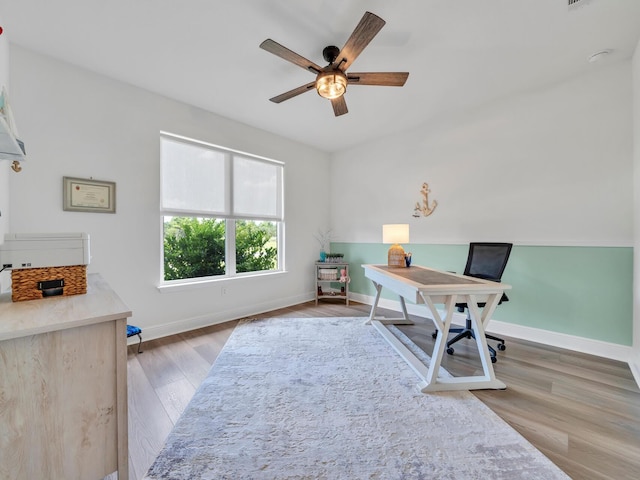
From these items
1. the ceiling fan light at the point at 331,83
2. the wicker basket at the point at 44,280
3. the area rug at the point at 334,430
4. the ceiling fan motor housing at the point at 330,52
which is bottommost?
the area rug at the point at 334,430

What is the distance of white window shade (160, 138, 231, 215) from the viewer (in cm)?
306

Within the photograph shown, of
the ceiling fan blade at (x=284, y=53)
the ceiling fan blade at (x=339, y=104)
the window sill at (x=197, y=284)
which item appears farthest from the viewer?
the window sill at (x=197, y=284)

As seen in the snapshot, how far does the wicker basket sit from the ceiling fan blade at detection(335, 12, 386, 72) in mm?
2104

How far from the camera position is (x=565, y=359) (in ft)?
7.86

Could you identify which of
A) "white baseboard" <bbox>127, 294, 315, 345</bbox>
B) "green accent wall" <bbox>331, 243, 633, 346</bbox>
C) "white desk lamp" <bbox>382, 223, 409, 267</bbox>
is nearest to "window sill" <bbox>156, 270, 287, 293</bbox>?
"white baseboard" <bbox>127, 294, 315, 345</bbox>

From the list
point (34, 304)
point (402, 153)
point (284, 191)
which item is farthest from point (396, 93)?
point (34, 304)

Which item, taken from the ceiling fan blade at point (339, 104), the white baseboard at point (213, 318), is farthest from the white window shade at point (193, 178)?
the ceiling fan blade at point (339, 104)

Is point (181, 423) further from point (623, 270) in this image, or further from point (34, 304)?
point (623, 270)

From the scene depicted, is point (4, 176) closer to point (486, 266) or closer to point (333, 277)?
point (333, 277)

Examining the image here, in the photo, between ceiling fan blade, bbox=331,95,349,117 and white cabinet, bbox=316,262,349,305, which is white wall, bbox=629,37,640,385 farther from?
white cabinet, bbox=316,262,349,305

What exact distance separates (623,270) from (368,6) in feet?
10.3

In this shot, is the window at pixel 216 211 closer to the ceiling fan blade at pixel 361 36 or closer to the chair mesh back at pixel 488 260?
the ceiling fan blade at pixel 361 36

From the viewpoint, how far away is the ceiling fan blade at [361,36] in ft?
4.99

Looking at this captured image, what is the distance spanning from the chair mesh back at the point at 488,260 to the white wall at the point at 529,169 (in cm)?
45
